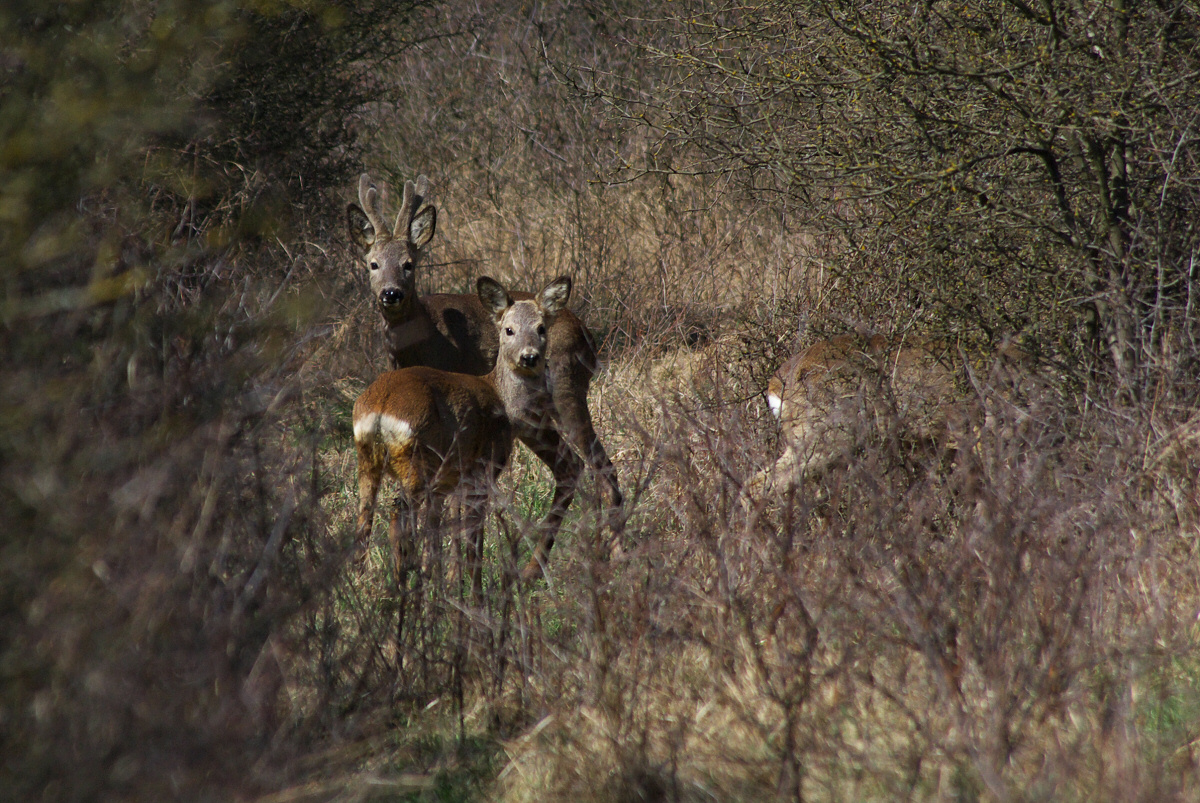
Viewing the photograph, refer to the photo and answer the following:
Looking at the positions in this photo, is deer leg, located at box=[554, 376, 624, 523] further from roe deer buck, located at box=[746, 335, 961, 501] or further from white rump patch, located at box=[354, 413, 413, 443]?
white rump patch, located at box=[354, 413, 413, 443]

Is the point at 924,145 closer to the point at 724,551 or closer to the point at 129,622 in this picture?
the point at 724,551

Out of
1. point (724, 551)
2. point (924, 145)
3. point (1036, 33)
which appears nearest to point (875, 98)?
point (924, 145)

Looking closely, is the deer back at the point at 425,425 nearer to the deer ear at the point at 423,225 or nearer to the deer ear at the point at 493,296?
the deer ear at the point at 493,296

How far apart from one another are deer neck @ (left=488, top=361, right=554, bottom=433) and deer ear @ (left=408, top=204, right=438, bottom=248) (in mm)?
2282

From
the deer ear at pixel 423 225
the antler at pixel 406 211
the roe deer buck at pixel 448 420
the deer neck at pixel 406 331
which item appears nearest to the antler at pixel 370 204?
the antler at pixel 406 211

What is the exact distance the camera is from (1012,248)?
6.54 metres

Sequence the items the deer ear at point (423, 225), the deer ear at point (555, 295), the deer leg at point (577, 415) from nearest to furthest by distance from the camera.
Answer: the deer ear at point (555, 295)
the deer leg at point (577, 415)
the deer ear at point (423, 225)

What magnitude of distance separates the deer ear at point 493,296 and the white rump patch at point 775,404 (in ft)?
5.77

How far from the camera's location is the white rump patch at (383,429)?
605 cm

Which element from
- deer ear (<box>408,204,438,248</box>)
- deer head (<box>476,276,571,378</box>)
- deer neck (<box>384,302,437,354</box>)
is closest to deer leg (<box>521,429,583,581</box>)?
deer head (<box>476,276,571,378</box>)

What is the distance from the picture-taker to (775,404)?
7.05 metres

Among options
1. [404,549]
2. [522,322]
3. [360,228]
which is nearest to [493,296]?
[522,322]

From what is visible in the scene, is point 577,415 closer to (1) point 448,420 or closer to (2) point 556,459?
(2) point 556,459

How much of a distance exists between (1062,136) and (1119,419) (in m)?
1.82
